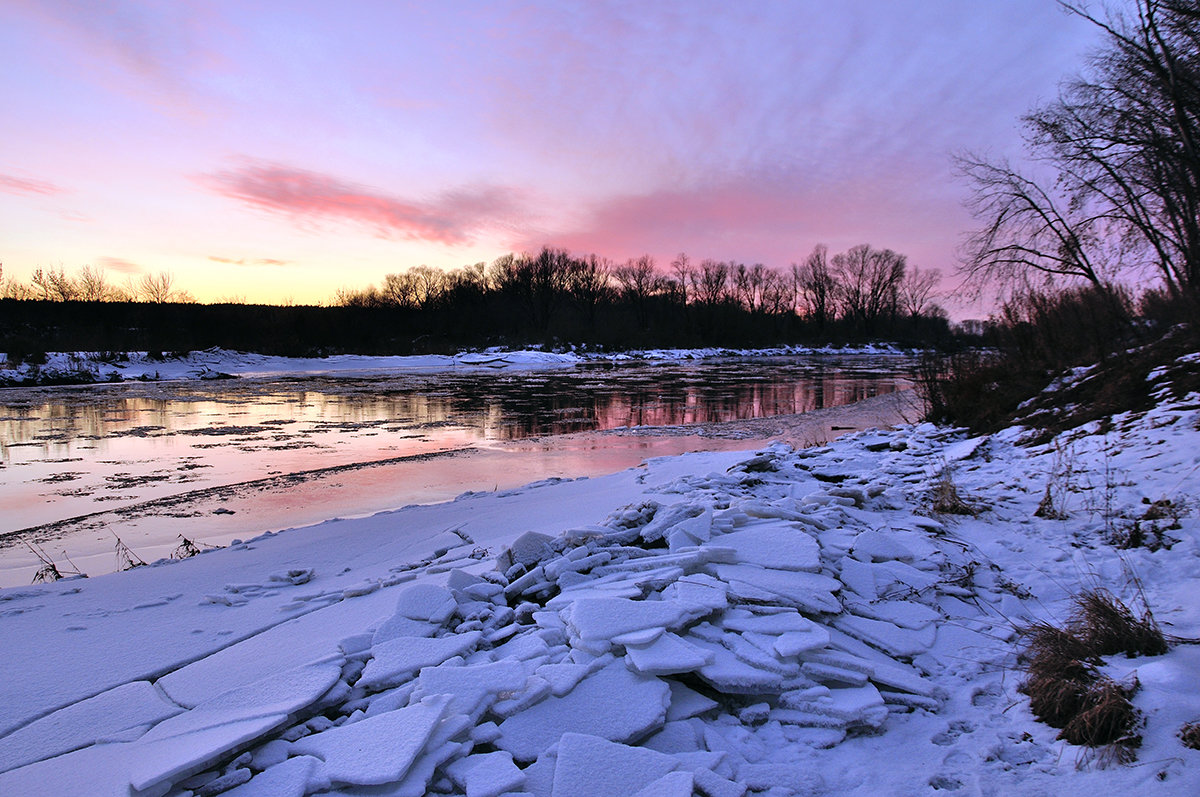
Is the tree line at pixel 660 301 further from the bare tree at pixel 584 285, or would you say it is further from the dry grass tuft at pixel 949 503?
the dry grass tuft at pixel 949 503

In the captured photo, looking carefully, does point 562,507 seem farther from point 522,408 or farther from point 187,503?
point 522,408

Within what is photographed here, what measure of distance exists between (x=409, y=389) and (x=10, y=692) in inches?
773

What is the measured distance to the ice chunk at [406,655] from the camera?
262 centimetres

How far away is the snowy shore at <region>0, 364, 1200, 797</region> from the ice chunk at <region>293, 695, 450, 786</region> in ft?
0.03

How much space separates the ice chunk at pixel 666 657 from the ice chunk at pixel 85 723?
79.3 inches

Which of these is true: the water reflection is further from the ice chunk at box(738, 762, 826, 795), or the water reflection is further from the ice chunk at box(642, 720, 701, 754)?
the ice chunk at box(738, 762, 826, 795)

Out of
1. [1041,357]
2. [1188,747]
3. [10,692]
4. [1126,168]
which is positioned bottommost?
[10,692]

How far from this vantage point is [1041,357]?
10797mm

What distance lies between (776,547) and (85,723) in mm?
3683

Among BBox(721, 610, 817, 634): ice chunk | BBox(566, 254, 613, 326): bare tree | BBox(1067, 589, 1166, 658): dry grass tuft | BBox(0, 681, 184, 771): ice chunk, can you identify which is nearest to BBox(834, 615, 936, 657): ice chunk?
BBox(721, 610, 817, 634): ice chunk

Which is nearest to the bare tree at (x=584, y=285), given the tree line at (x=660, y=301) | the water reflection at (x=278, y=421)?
the tree line at (x=660, y=301)

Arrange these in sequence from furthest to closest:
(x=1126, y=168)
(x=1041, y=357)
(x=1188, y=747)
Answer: (x=1126, y=168) → (x=1041, y=357) → (x=1188, y=747)

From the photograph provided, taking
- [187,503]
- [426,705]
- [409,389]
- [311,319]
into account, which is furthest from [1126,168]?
[311,319]

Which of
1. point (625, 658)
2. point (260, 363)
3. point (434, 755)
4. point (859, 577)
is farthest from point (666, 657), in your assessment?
point (260, 363)
